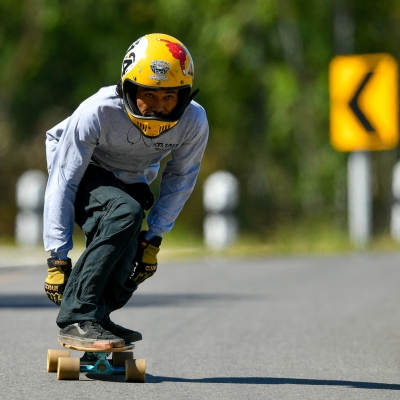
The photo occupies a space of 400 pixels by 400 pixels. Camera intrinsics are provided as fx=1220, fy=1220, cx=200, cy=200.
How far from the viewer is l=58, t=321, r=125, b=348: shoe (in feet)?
18.5

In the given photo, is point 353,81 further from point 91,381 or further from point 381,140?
point 91,381

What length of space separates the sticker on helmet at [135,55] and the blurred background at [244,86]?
485 inches

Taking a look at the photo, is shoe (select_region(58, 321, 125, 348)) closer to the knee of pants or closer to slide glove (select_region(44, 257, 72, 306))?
slide glove (select_region(44, 257, 72, 306))

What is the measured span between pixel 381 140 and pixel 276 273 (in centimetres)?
605

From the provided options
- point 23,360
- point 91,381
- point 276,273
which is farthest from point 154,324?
point 276,273

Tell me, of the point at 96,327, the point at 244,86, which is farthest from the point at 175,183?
the point at 244,86

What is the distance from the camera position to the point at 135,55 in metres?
5.62

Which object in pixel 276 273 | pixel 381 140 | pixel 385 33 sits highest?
pixel 385 33

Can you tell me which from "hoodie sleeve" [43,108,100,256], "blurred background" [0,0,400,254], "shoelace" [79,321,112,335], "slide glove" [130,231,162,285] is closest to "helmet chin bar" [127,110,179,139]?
"hoodie sleeve" [43,108,100,256]

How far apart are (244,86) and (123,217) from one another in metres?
18.5

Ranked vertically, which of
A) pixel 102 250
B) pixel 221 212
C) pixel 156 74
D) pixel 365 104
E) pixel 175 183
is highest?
pixel 365 104

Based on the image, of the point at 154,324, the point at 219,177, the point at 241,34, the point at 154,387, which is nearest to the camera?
the point at 154,387

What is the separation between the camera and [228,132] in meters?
24.7

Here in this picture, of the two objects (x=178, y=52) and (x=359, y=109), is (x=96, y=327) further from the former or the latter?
(x=359, y=109)
